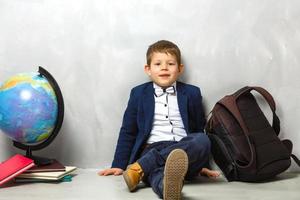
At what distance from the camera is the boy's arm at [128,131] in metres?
2.39

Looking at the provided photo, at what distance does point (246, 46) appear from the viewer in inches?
97.5

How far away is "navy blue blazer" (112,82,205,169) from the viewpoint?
2.34 metres

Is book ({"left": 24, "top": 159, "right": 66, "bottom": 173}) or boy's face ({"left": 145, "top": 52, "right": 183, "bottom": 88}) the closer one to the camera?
book ({"left": 24, "top": 159, "right": 66, "bottom": 173})

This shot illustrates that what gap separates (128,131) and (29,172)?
550 millimetres

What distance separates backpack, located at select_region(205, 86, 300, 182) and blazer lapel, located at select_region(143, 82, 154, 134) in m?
0.31

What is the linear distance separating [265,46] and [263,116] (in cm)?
40

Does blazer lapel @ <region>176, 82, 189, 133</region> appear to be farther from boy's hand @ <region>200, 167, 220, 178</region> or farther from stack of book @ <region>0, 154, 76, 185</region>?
stack of book @ <region>0, 154, 76, 185</region>

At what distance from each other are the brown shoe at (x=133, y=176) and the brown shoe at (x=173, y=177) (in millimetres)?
217

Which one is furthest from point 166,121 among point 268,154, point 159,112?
point 268,154

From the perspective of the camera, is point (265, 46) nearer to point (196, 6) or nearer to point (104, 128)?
point (196, 6)

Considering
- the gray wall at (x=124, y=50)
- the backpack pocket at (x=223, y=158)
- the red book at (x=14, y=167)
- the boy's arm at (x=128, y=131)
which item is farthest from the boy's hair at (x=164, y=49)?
the red book at (x=14, y=167)

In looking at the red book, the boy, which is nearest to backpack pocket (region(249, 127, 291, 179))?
the boy

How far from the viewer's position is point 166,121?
2.34 metres

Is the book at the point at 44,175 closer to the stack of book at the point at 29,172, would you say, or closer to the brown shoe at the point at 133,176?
the stack of book at the point at 29,172
